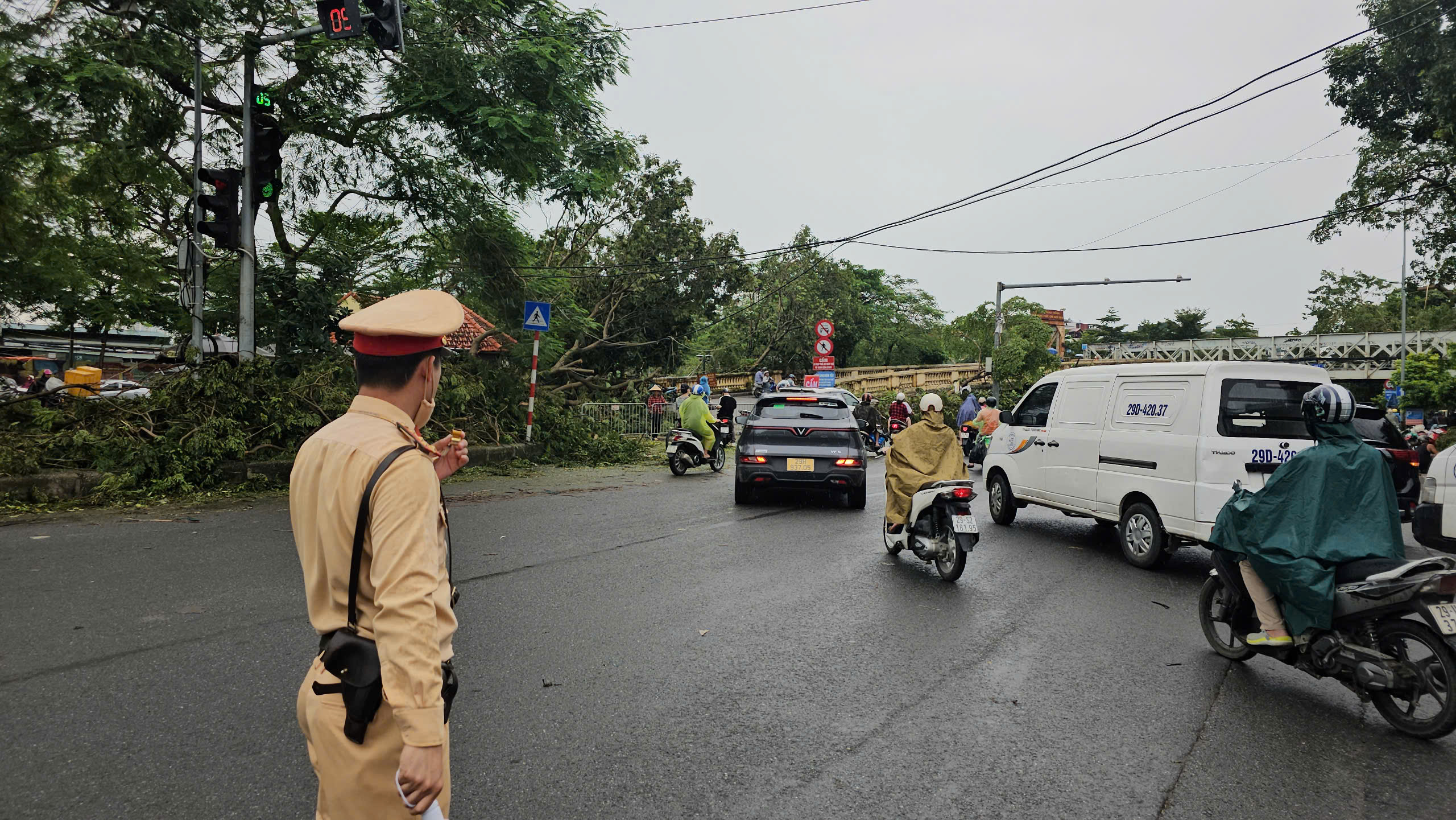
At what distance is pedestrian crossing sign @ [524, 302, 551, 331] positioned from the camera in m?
15.5

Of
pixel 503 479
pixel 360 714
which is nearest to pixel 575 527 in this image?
pixel 503 479

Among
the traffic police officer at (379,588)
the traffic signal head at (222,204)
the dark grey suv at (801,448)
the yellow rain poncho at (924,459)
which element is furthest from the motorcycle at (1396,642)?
the traffic signal head at (222,204)

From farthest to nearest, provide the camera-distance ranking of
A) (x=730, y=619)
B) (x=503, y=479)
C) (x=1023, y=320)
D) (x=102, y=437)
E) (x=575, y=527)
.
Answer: (x=1023, y=320), (x=503, y=479), (x=102, y=437), (x=575, y=527), (x=730, y=619)

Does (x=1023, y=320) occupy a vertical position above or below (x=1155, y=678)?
above

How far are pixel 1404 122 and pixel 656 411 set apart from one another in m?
23.0

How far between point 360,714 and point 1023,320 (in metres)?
51.4

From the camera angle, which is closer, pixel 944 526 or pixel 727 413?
pixel 944 526

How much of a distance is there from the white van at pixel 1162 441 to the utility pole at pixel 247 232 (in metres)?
10.3

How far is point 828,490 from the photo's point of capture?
12141 mm

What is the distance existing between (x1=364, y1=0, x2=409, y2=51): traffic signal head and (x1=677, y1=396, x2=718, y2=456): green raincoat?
8794 millimetres

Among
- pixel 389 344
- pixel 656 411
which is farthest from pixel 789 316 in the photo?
pixel 389 344

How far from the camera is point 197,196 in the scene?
1112 centimetres

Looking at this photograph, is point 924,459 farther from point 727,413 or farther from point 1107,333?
point 1107,333

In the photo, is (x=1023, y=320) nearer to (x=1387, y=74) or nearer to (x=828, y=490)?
(x=1387, y=74)
